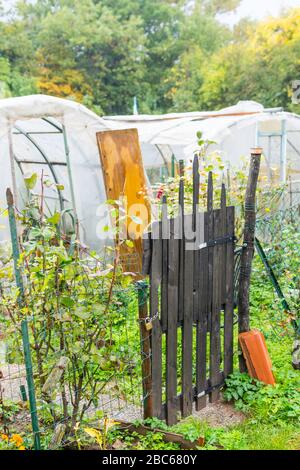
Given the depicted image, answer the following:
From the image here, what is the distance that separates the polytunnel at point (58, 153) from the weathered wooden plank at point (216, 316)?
280 centimetres

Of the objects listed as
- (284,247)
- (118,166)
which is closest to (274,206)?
(284,247)

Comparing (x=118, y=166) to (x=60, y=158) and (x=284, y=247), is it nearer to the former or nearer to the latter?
(x=60, y=158)

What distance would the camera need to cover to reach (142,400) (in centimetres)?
379

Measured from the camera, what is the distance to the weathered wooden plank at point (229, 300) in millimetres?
4207

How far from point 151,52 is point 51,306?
27.4 m

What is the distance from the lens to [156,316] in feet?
11.8

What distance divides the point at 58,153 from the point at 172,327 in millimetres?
5572

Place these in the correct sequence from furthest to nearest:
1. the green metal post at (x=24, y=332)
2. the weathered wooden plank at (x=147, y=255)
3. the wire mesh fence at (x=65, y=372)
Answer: the weathered wooden plank at (x=147, y=255), the wire mesh fence at (x=65, y=372), the green metal post at (x=24, y=332)

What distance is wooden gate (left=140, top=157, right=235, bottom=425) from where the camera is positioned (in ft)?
11.8

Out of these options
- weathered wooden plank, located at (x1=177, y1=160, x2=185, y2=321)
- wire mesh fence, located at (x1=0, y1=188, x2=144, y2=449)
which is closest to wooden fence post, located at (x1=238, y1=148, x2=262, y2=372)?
weathered wooden plank, located at (x1=177, y1=160, x2=185, y2=321)

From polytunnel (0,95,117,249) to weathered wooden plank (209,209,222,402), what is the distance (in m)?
2.80

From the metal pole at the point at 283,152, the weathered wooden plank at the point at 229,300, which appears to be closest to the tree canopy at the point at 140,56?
the metal pole at the point at 283,152

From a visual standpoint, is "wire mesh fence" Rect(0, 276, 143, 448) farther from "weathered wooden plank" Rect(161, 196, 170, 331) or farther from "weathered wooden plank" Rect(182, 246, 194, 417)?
"weathered wooden plank" Rect(182, 246, 194, 417)

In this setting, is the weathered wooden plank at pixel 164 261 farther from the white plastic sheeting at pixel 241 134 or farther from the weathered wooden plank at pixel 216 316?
the white plastic sheeting at pixel 241 134
